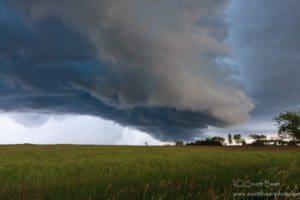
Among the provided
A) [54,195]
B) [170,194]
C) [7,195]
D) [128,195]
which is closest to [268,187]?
[170,194]

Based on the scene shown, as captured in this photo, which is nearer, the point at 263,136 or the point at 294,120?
the point at 294,120

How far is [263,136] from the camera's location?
157 metres

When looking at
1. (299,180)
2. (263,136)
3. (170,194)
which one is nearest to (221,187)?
(170,194)

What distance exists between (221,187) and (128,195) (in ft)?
8.45

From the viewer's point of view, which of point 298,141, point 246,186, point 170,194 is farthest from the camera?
point 298,141

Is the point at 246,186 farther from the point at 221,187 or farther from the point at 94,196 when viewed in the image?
the point at 94,196

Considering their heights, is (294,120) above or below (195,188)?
above

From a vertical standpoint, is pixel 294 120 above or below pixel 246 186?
above

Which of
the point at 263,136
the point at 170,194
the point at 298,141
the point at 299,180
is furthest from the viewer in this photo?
the point at 263,136

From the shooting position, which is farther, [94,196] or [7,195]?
[7,195]

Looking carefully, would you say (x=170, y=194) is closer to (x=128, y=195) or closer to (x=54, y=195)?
(x=128, y=195)

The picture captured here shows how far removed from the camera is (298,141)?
378 feet

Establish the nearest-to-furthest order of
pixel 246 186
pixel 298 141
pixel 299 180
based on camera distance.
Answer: pixel 246 186
pixel 299 180
pixel 298 141

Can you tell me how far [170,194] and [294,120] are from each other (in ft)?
390
